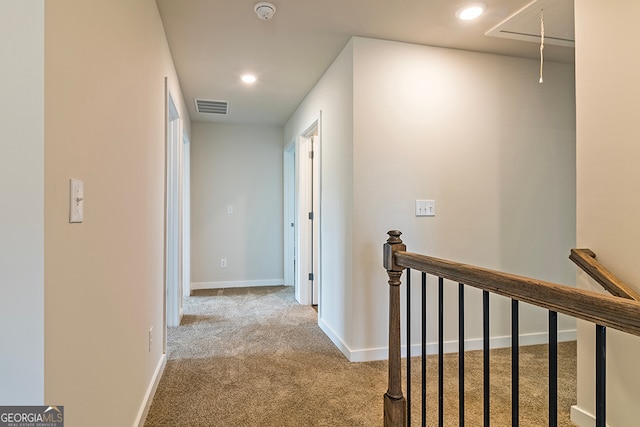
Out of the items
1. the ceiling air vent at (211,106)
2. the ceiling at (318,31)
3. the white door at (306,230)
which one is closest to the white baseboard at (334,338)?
the white door at (306,230)

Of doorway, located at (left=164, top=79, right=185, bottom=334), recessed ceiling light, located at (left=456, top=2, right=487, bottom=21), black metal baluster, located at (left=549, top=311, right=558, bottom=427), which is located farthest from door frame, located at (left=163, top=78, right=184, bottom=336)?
black metal baluster, located at (left=549, top=311, right=558, bottom=427)

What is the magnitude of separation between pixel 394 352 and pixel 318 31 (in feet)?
6.78

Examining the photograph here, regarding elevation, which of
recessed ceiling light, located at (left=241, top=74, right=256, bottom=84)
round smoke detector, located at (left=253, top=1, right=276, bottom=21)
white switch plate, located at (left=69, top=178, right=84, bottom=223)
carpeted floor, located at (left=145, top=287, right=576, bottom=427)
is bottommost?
carpeted floor, located at (left=145, top=287, right=576, bottom=427)

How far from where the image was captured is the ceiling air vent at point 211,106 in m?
4.04

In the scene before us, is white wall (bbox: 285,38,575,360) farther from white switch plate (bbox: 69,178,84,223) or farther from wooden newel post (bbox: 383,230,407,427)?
white switch plate (bbox: 69,178,84,223)

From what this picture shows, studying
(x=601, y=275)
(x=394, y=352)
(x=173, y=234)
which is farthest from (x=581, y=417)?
(x=173, y=234)

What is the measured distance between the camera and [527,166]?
2.87m

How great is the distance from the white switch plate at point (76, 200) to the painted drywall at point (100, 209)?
25mm

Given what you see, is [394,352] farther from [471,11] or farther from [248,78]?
[248,78]

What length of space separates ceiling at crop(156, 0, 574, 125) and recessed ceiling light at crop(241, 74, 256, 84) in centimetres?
6

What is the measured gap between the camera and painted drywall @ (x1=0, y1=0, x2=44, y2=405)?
809 mm

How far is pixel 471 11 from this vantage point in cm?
222

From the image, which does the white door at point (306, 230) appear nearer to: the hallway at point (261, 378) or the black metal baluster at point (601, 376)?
the hallway at point (261, 378)

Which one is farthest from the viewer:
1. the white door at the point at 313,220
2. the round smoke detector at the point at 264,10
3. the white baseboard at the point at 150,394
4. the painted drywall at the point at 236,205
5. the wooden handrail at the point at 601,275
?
the painted drywall at the point at 236,205
